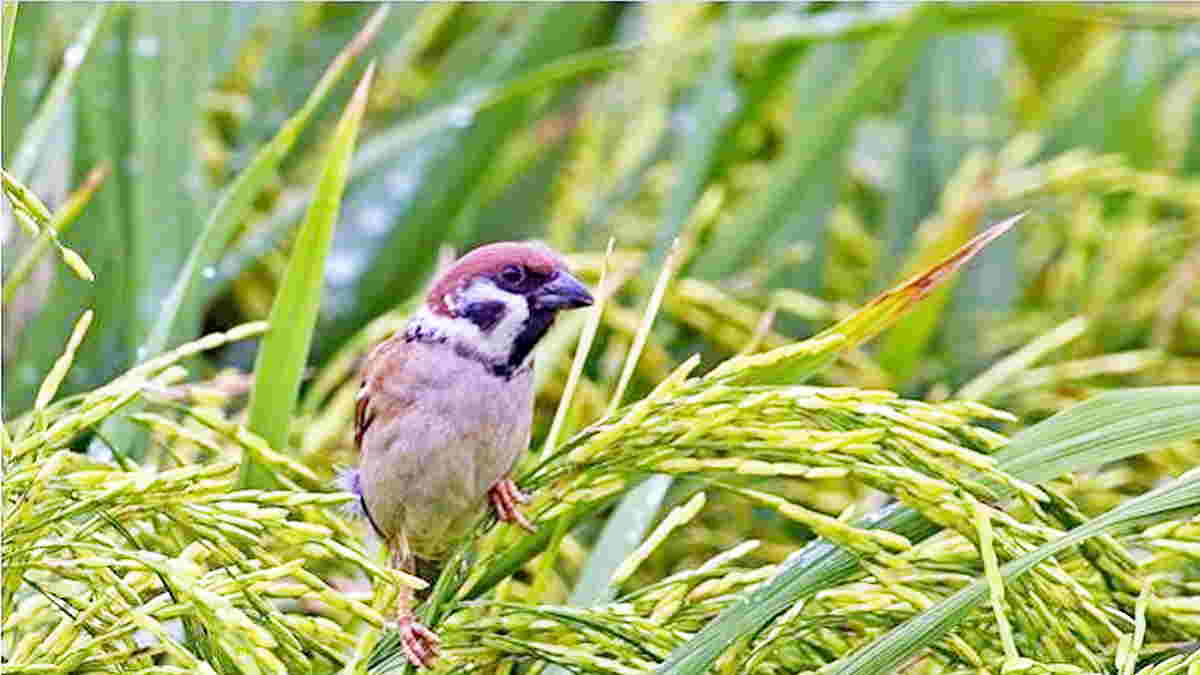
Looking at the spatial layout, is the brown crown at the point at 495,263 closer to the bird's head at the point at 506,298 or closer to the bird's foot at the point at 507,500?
the bird's head at the point at 506,298

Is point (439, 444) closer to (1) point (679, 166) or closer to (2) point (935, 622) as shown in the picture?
(2) point (935, 622)

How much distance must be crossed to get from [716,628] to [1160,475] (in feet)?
3.92

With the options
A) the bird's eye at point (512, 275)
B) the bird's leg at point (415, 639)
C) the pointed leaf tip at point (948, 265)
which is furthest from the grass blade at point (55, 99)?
the pointed leaf tip at point (948, 265)

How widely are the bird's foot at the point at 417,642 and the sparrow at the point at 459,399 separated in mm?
333

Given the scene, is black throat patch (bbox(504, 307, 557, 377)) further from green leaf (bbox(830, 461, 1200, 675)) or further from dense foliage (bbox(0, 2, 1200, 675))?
green leaf (bbox(830, 461, 1200, 675))

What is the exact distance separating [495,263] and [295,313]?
174mm

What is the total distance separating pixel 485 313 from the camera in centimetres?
177

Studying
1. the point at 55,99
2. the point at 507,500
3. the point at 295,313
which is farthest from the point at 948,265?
the point at 55,99

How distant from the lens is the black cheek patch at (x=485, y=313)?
5.77 ft

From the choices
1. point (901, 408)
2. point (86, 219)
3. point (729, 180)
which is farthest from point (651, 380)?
point (901, 408)

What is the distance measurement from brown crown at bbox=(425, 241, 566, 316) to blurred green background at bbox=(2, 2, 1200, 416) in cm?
32

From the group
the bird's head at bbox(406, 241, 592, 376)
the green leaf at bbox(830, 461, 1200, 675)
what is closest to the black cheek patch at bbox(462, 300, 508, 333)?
the bird's head at bbox(406, 241, 592, 376)

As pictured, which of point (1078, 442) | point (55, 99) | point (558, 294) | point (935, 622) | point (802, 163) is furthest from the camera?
point (802, 163)

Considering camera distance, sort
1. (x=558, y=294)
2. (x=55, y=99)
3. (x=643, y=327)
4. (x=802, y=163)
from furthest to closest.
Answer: (x=802, y=163) < (x=55, y=99) < (x=558, y=294) < (x=643, y=327)
